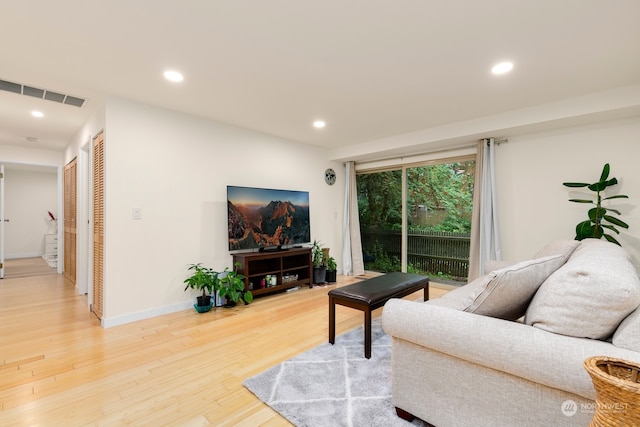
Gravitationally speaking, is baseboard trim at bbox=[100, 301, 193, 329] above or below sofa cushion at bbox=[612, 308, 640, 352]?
below

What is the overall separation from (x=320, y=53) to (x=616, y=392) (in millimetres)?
2355

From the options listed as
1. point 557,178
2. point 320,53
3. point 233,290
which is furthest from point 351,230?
point 320,53

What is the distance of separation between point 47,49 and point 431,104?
3.41 m

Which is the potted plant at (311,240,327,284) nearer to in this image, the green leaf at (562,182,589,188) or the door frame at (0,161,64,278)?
the green leaf at (562,182,589,188)

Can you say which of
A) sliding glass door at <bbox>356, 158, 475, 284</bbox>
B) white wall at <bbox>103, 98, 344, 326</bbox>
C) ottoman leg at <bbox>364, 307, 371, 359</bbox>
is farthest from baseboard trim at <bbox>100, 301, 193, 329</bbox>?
sliding glass door at <bbox>356, 158, 475, 284</bbox>

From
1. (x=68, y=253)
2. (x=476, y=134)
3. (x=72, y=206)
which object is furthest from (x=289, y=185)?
(x=68, y=253)

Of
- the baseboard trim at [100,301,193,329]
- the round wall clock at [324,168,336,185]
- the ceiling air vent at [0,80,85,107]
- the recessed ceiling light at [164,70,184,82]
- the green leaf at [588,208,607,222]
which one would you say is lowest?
the baseboard trim at [100,301,193,329]

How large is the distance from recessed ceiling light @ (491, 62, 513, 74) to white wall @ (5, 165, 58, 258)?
29.7 ft

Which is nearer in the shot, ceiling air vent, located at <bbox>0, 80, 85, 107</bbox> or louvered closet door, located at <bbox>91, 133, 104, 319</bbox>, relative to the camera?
ceiling air vent, located at <bbox>0, 80, 85, 107</bbox>

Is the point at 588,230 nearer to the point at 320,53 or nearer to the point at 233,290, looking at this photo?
the point at 320,53

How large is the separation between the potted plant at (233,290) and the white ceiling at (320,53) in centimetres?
199

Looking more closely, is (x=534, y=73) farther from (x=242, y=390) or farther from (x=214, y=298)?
(x=214, y=298)

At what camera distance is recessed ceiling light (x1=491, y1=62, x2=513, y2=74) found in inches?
94.1

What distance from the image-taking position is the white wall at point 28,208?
714 centimetres
